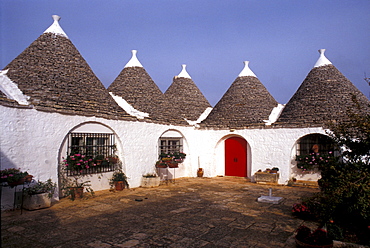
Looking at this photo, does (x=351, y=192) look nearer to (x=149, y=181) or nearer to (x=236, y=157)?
(x=149, y=181)

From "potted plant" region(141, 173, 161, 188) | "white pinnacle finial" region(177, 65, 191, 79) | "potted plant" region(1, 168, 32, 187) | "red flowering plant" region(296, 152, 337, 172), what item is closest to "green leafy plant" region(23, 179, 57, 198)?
"potted plant" region(1, 168, 32, 187)

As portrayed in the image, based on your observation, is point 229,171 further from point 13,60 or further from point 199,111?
point 13,60

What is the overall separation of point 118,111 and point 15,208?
477 centimetres

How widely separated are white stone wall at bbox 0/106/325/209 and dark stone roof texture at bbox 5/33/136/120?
1.09 ft

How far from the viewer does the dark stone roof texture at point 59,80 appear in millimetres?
8414

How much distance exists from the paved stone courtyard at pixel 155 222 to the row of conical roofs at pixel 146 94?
3093mm

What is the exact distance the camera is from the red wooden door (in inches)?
549

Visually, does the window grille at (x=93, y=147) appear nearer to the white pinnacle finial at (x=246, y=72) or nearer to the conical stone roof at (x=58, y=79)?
the conical stone roof at (x=58, y=79)

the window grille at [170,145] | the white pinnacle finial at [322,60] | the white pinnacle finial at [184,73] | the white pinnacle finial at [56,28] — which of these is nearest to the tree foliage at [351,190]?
the window grille at [170,145]

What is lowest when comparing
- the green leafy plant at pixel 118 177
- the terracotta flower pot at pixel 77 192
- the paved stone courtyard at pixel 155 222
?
the paved stone courtyard at pixel 155 222

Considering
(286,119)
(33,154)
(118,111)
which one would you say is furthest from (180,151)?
(33,154)

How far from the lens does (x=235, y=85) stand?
1573cm

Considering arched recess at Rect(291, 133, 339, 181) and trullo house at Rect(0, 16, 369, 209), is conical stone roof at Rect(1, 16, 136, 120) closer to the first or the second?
trullo house at Rect(0, 16, 369, 209)

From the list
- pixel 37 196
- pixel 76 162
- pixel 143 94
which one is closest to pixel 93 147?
pixel 76 162
